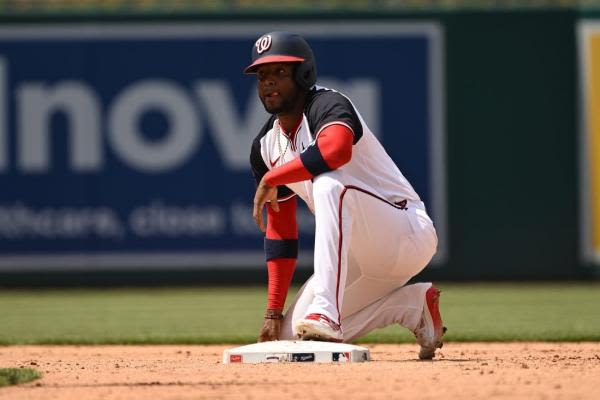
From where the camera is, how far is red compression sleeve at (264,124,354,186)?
4859 millimetres

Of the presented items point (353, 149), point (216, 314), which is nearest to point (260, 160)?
point (353, 149)

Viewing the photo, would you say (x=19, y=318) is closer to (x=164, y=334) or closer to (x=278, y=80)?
(x=164, y=334)

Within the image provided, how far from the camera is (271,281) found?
5.38 m

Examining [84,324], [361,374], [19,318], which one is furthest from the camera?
[19,318]

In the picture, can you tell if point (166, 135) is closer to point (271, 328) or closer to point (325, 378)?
point (271, 328)

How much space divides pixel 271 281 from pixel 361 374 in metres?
1.03

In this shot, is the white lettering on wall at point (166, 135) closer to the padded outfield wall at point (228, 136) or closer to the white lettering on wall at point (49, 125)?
the padded outfield wall at point (228, 136)

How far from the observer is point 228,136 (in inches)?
468

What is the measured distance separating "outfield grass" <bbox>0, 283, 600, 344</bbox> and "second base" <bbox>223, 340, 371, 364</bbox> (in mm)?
1967

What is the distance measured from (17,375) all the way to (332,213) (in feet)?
4.49

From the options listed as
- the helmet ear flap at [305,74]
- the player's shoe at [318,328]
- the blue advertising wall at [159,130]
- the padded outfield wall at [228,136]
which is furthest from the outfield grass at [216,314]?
the helmet ear flap at [305,74]

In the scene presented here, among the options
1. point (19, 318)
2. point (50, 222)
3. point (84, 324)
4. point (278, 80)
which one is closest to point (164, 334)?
point (84, 324)

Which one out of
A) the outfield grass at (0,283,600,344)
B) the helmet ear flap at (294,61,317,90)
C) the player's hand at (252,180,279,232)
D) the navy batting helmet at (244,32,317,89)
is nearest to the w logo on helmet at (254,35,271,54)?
the navy batting helmet at (244,32,317,89)

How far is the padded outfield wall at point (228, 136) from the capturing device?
38.8ft
